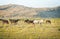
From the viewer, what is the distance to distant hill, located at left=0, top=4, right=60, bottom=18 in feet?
13.5

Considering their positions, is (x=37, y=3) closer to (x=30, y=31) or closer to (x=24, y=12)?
(x=24, y=12)

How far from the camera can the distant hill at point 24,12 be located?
13.5 ft

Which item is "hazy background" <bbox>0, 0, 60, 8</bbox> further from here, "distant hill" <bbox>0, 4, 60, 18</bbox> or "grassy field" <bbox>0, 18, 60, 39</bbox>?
"grassy field" <bbox>0, 18, 60, 39</bbox>

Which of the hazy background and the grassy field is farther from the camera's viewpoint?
the hazy background

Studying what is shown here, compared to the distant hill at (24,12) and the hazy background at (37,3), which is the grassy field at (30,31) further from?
the hazy background at (37,3)

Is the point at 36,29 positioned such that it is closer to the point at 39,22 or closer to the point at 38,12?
the point at 39,22

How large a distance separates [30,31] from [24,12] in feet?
1.80

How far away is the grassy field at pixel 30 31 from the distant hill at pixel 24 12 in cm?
19

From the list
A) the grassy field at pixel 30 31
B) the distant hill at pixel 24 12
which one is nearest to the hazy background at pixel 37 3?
the distant hill at pixel 24 12

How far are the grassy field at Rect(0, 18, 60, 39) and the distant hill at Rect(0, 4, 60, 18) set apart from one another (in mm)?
190

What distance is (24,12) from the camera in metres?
4.17

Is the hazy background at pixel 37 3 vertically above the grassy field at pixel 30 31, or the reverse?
the hazy background at pixel 37 3

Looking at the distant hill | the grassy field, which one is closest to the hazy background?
the distant hill

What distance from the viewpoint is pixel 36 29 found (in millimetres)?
4078
